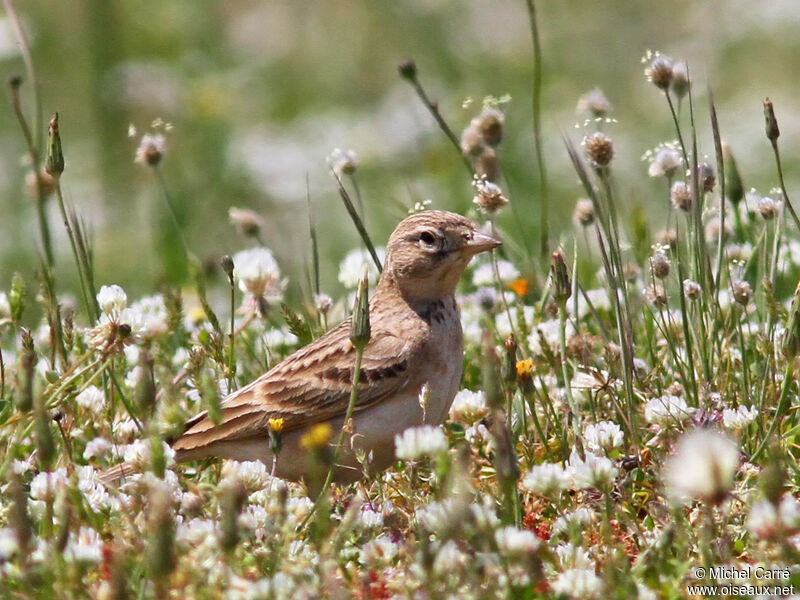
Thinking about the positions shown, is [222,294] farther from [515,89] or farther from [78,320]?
[515,89]

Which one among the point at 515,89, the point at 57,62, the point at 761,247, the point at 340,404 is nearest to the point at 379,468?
the point at 340,404

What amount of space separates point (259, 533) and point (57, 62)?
453 inches

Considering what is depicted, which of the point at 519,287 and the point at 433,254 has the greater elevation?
the point at 519,287

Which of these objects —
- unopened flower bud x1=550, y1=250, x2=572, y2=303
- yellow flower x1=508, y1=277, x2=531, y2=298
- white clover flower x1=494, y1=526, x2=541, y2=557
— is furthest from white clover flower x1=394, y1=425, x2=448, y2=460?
yellow flower x1=508, y1=277, x2=531, y2=298

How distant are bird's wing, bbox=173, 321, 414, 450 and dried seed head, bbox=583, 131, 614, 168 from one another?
973mm

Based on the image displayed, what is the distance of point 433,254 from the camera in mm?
5301

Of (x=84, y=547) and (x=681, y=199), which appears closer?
(x=84, y=547)

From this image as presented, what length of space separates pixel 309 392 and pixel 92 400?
2.80 ft

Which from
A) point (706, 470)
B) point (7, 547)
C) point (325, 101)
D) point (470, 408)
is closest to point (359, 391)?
point (470, 408)

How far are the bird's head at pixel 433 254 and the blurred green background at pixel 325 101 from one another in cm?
342

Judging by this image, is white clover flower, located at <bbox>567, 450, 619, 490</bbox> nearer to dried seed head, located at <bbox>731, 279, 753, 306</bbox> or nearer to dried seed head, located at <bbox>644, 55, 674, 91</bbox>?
dried seed head, located at <bbox>731, 279, 753, 306</bbox>

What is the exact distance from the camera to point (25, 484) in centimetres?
443

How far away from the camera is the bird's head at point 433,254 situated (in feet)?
17.3

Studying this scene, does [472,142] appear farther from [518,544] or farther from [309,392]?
[518,544]
